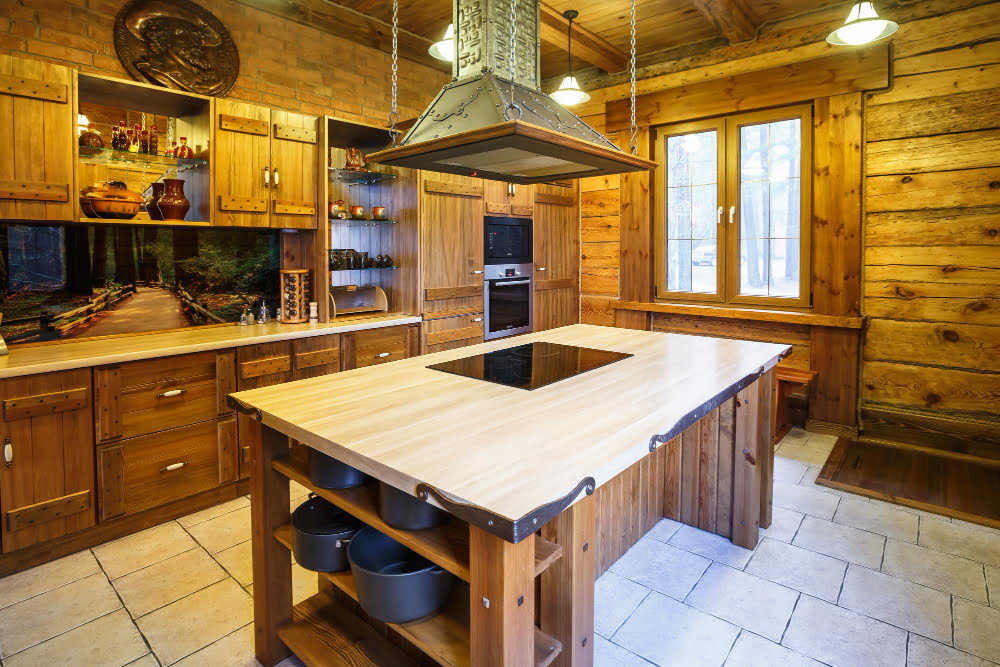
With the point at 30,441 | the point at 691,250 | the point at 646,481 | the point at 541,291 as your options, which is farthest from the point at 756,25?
the point at 30,441

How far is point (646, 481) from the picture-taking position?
2.56m

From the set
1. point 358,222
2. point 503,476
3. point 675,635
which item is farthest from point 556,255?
point 503,476

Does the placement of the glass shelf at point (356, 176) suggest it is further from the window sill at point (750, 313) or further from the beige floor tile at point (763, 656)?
the beige floor tile at point (763, 656)

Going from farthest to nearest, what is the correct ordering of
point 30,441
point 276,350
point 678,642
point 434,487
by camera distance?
point 276,350 → point 30,441 → point 678,642 → point 434,487

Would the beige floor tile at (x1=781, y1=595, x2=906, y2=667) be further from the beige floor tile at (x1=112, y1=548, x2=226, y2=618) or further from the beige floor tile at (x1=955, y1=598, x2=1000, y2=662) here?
the beige floor tile at (x1=112, y1=548, x2=226, y2=618)

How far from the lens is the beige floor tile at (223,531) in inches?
99.0

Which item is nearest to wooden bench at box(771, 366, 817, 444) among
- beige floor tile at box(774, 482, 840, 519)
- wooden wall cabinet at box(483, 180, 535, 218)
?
beige floor tile at box(774, 482, 840, 519)

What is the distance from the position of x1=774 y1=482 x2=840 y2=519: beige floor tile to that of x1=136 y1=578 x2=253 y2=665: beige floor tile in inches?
102

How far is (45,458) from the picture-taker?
232cm

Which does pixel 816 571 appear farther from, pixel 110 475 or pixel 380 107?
pixel 380 107

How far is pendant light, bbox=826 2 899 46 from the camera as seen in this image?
269 cm

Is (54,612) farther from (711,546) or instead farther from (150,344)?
(711,546)

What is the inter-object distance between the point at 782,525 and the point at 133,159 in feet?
12.4

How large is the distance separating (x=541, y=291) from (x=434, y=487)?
3784 mm
